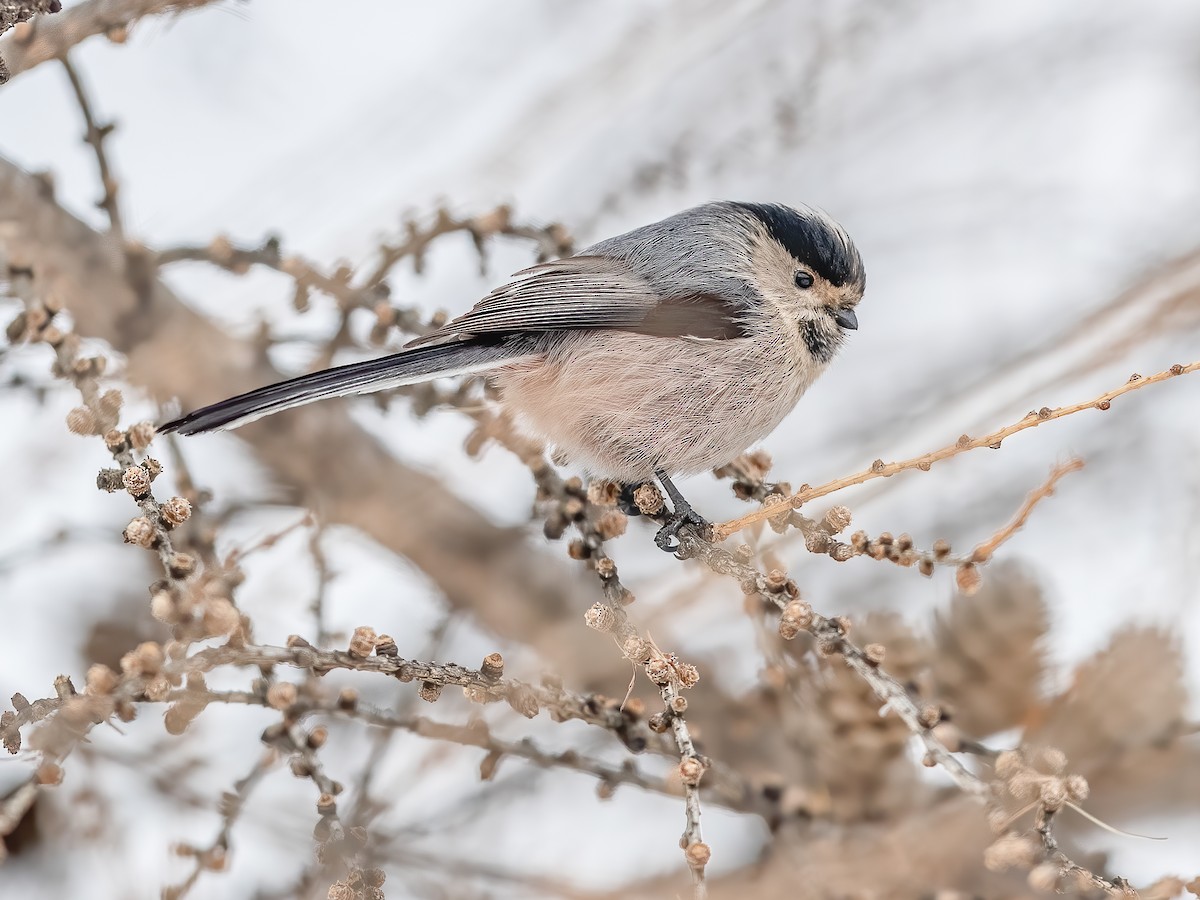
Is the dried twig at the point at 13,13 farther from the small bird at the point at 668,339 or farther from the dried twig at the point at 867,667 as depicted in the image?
the dried twig at the point at 867,667

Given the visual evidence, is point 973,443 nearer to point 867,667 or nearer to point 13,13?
point 867,667

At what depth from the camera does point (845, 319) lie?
6.72 ft

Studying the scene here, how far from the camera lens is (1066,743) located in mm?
1872

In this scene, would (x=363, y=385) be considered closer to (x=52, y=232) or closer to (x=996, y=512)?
(x=52, y=232)

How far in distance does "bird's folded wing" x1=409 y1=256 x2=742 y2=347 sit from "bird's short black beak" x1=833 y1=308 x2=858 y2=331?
225 millimetres

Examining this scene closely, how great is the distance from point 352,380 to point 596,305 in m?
0.51

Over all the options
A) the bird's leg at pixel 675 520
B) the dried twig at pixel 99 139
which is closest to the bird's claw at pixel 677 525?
the bird's leg at pixel 675 520

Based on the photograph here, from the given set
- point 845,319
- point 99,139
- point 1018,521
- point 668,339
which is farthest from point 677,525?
point 99,139

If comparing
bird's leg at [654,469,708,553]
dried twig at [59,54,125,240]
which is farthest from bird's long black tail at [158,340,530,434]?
dried twig at [59,54,125,240]

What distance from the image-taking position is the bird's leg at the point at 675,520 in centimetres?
187

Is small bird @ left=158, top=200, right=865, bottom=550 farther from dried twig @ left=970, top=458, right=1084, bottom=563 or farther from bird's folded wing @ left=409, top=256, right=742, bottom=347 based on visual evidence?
dried twig @ left=970, top=458, right=1084, bottom=563

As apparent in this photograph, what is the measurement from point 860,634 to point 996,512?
26.5 inches

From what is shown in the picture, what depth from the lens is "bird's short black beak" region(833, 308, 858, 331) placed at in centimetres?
204

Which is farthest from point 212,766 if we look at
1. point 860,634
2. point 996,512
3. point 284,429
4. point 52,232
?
point 996,512
